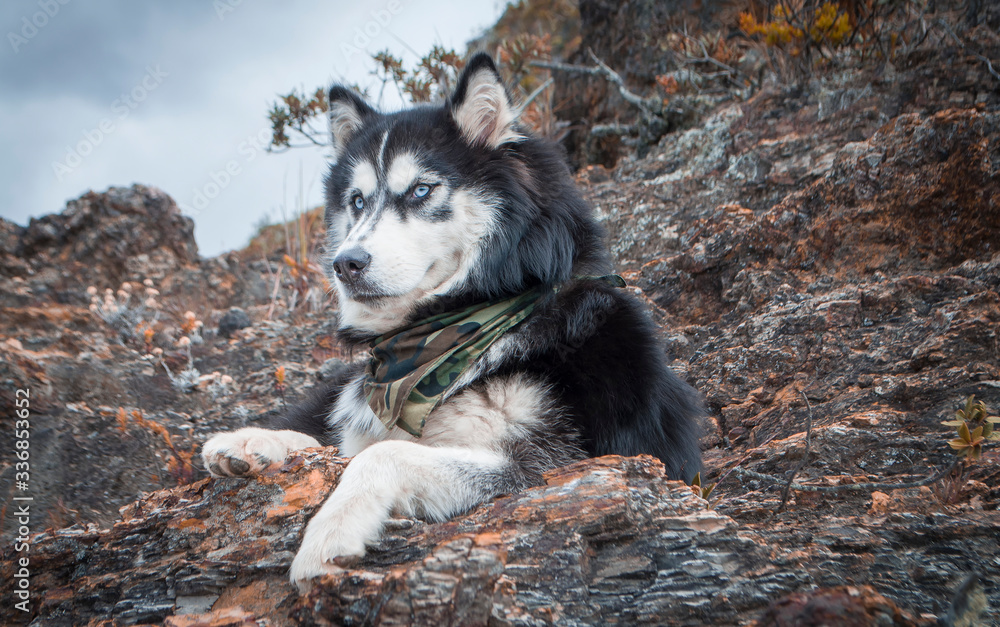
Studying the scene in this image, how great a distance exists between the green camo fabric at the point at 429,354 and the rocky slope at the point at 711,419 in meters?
0.36

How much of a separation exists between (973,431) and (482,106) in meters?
2.48

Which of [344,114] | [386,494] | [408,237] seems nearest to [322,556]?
[386,494]

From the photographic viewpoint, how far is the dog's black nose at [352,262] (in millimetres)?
2510

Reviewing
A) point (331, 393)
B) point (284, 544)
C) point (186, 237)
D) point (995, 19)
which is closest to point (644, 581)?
point (284, 544)

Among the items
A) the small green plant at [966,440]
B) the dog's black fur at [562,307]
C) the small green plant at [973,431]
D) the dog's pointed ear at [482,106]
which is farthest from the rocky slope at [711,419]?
the dog's pointed ear at [482,106]

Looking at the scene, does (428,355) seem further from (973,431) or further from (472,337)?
(973,431)

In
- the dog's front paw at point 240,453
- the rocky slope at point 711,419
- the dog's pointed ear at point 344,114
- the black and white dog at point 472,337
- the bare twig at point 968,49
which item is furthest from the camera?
the bare twig at point 968,49

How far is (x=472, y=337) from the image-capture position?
2539 millimetres

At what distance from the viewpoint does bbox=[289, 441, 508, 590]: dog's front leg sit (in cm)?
188

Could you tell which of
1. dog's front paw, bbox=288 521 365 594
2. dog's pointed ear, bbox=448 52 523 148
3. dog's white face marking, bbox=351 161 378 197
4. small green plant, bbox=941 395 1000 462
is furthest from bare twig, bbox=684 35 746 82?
dog's front paw, bbox=288 521 365 594

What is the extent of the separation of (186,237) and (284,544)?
6636mm

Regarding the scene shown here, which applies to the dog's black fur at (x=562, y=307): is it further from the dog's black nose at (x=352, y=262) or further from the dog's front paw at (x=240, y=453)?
the dog's front paw at (x=240, y=453)

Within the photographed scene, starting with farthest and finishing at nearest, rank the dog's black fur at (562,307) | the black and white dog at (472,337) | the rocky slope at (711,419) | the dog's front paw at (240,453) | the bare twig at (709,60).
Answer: the bare twig at (709,60), the dog's black fur at (562,307), the dog's front paw at (240,453), the black and white dog at (472,337), the rocky slope at (711,419)

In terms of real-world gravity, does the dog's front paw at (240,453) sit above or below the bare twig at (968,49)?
below
